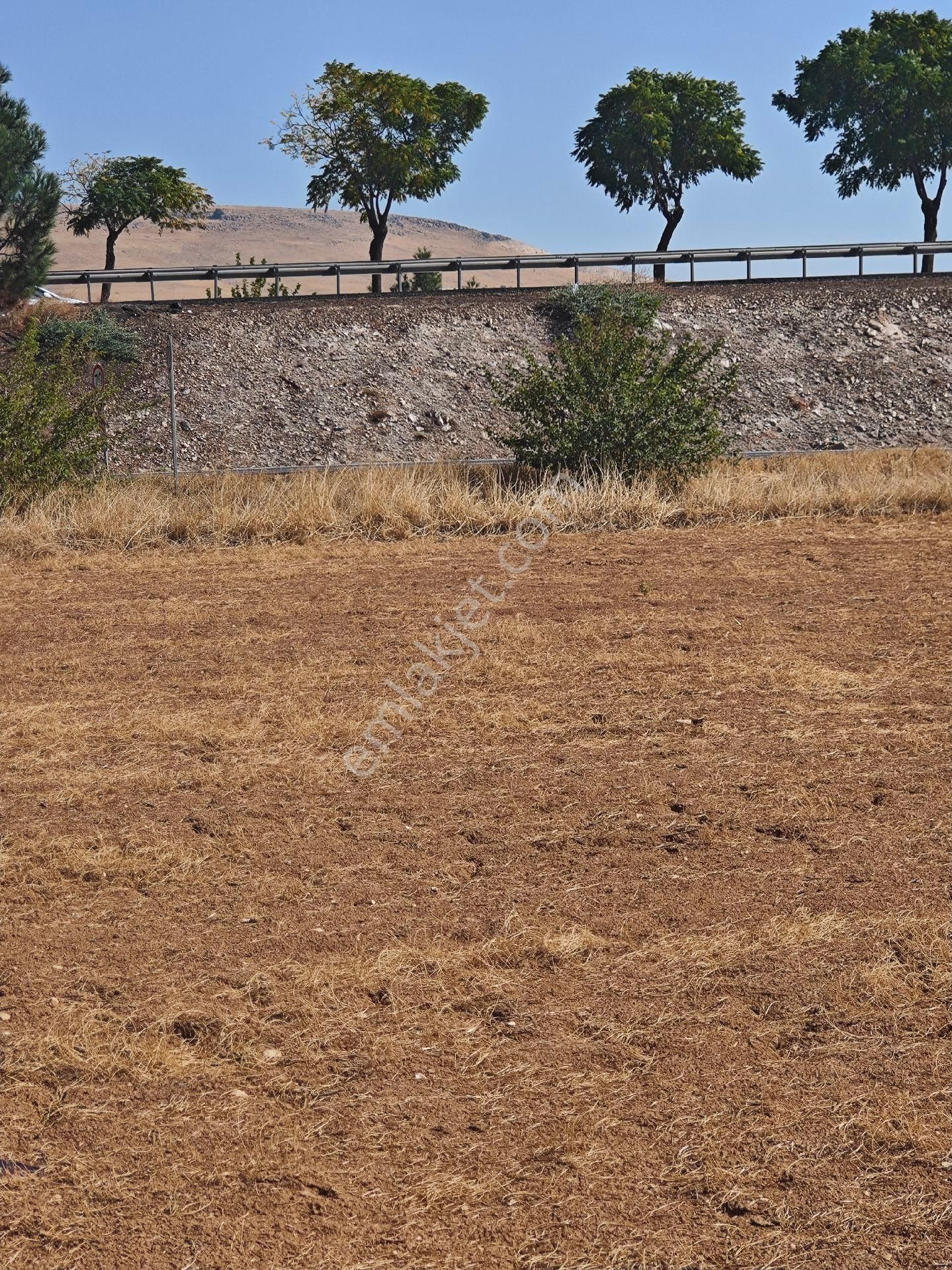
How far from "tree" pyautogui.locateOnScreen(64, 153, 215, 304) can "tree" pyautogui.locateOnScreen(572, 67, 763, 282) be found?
17.5 metres

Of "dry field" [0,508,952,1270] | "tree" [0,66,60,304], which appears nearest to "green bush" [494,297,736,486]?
"dry field" [0,508,952,1270]

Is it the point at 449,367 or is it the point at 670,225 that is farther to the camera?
the point at 670,225

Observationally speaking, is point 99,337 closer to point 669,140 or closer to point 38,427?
point 38,427

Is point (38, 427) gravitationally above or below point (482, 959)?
above

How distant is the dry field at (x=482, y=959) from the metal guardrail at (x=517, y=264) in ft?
97.6

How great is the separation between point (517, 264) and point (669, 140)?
19.8m

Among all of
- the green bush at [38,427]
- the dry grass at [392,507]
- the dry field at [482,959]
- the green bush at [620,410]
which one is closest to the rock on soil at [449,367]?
the green bush at [620,410]

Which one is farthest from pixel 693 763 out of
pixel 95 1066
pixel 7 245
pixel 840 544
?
pixel 7 245

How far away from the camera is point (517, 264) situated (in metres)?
40.0

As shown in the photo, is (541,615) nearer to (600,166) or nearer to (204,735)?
(204,735)

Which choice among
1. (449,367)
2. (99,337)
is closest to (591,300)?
(449,367)

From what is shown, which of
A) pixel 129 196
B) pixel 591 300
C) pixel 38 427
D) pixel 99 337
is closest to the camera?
pixel 38 427

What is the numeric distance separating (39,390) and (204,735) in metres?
10.0

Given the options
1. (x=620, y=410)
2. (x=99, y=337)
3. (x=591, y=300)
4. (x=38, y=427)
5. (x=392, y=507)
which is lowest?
(x=392, y=507)
